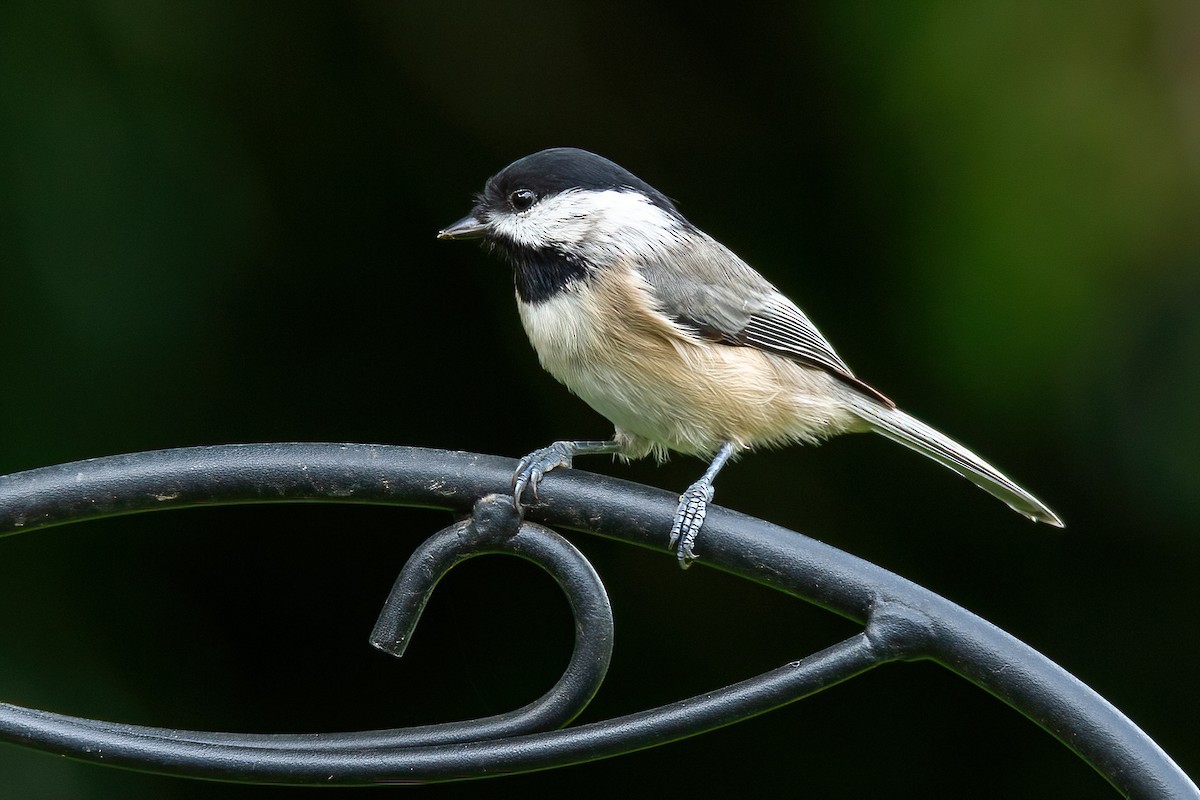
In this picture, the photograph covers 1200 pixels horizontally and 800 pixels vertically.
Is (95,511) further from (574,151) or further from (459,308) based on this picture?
(459,308)

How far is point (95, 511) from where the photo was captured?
1202 millimetres

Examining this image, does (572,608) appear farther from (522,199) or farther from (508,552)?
(522,199)

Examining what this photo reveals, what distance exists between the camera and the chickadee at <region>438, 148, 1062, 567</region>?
6.17ft

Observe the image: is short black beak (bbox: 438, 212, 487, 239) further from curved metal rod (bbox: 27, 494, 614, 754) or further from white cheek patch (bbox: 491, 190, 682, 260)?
curved metal rod (bbox: 27, 494, 614, 754)

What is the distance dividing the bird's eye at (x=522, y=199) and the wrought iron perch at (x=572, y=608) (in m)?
0.74

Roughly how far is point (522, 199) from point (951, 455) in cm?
85

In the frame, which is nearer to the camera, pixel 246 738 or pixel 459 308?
pixel 246 738

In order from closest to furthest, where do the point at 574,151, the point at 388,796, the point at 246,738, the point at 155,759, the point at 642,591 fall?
1. the point at 155,759
2. the point at 246,738
3. the point at 574,151
4. the point at 388,796
5. the point at 642,591

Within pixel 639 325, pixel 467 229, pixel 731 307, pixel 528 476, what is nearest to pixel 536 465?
pixel 528 476

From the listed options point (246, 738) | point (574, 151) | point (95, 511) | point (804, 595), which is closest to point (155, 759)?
point (246, 738)

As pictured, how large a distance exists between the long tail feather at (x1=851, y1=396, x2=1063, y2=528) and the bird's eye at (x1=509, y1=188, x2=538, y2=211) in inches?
27.6

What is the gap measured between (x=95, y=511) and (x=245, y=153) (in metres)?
1.47

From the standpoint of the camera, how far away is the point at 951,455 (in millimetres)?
1941

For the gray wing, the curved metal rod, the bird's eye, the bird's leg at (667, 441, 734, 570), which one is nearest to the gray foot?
the bird's leg at (667, 441, 734, 570)
